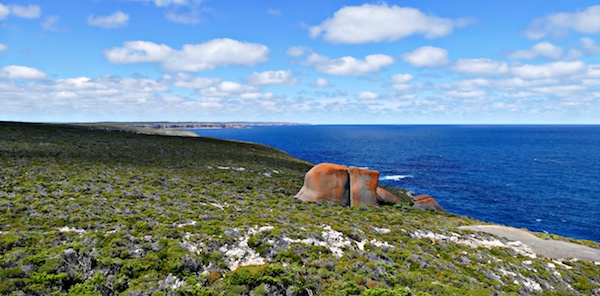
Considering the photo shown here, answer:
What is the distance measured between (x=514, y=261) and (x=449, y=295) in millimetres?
9397

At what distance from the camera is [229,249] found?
56.9 ft

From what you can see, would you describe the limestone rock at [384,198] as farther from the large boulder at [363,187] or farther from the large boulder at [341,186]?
the large boulder at [363,187]

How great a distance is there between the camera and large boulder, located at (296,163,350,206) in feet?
111

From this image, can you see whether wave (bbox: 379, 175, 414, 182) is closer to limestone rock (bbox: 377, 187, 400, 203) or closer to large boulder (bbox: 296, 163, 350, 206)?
limestone rock (bbox: 377, 187, 400, 203)

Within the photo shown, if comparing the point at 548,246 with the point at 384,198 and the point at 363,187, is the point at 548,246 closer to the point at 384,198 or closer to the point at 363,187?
the point at 384,198

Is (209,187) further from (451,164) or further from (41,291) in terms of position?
(451,164)

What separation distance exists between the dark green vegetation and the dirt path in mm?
1725

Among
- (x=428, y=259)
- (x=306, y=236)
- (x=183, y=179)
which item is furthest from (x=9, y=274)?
(x=183, y=179)

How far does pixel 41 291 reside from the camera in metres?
11.9

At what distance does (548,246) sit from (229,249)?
24.1 meters

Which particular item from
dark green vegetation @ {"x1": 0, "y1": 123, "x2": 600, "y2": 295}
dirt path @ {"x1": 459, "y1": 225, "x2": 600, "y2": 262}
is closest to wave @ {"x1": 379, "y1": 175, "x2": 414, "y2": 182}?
dark green vegetation @ {"x1": 0, "y1": 123, "x2": 600, "y2": 295}

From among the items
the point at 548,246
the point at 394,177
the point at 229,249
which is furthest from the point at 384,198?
A: the point at 394,177

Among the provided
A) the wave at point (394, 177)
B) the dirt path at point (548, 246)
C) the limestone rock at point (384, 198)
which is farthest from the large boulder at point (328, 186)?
the wave at point (394, 177)

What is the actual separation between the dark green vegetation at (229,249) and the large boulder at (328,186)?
2196 millimetres
